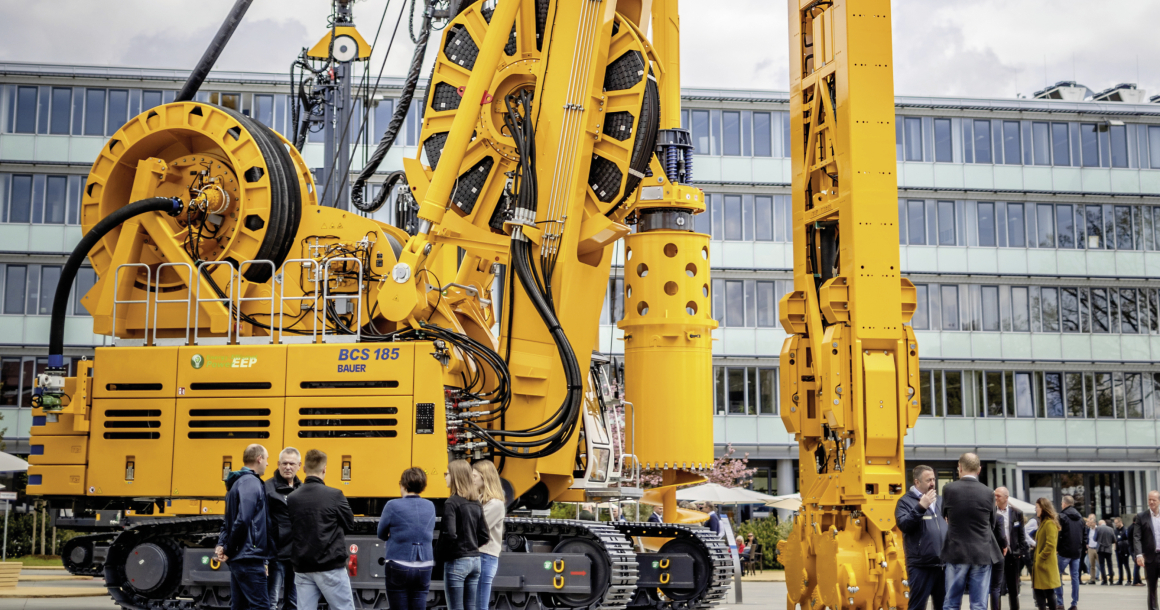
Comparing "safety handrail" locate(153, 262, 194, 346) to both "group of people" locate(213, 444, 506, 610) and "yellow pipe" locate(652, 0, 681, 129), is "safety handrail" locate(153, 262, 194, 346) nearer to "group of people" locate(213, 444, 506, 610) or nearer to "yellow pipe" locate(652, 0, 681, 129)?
"group of people" locate(213, 444, 506, 610)

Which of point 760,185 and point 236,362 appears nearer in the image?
point 236,362

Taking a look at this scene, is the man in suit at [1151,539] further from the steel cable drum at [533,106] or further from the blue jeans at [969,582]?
the steel cable drum at [533,106]

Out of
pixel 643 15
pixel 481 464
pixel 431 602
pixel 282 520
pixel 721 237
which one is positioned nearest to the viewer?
pixel 282 520

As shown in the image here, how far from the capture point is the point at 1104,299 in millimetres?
48844

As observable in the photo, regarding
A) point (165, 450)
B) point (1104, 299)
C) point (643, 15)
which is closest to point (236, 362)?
point (165, 450)

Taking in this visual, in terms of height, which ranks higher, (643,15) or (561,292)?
(643,15)

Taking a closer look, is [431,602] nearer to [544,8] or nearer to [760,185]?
[544,8]

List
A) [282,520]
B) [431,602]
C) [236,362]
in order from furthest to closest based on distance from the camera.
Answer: [236,362] → [431,602] → [282,520]

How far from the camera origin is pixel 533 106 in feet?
42.5

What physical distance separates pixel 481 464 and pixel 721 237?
3777 cm

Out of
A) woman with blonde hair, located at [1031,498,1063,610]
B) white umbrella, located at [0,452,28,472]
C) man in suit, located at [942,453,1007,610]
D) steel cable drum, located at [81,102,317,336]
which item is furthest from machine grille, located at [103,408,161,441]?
woman with blonde hair, located at [1031,498,1063,610]

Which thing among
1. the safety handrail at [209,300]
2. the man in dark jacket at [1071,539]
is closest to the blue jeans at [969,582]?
the safety handrail at [209,300]

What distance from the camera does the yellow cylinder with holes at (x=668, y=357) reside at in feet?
44.9

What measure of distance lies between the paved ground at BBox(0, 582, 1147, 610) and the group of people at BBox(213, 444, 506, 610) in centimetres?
833
